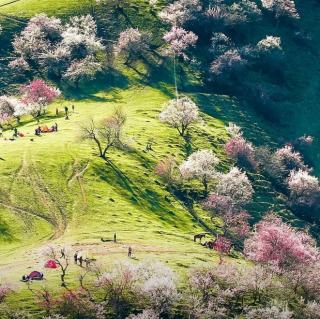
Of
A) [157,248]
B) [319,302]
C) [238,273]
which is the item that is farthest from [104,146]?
[319,302]

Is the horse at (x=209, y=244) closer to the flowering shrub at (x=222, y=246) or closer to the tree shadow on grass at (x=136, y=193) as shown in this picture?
the flowering shrub at (x=222, y=246)

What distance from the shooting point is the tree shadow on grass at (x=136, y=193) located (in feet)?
381

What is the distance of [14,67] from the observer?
173 metres

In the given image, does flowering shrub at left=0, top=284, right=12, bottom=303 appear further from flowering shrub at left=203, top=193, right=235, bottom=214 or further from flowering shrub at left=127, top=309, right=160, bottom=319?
flowering shrub at left=203, top=193, right=235, bottom=214

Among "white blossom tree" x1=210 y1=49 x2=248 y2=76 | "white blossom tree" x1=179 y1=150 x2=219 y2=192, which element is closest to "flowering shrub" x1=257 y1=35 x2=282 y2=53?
"white blossom tree" x1=210 y1=49 x2=248 y2=76

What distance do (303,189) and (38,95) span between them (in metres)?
72.7

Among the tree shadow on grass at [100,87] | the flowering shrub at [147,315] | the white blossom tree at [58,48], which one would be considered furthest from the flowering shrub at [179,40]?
the flowering shrub at [147,315]

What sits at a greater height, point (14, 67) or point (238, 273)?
point (14, 67)

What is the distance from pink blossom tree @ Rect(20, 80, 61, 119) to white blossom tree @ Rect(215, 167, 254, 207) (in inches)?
2026

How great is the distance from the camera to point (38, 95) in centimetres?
15762

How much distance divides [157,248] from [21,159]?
37.4 meters

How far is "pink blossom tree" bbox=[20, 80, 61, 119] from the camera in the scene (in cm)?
15250

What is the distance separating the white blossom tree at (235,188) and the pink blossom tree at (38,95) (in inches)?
2026

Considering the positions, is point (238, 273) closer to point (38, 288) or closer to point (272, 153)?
point (38, 288)
